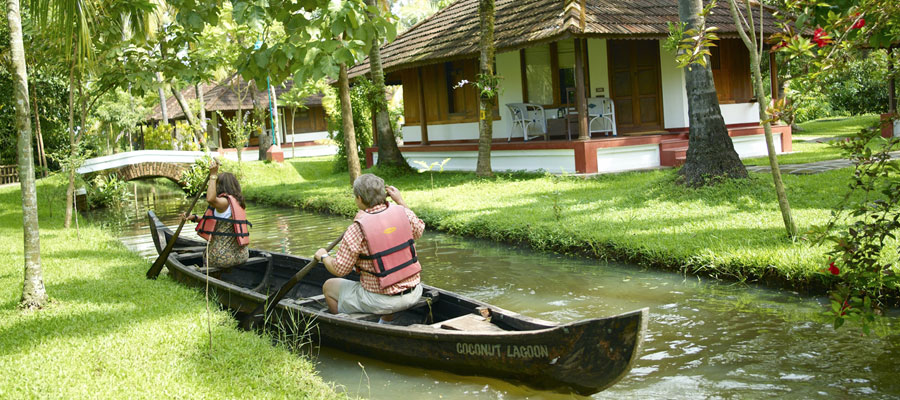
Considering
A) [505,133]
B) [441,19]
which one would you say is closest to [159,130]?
[441,19]

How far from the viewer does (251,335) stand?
6320mm

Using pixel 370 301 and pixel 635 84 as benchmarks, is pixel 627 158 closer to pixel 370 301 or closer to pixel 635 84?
pixel 635 84

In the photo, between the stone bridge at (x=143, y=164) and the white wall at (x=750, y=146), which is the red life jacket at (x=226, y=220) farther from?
the stone bridge at (x=143, y=164)

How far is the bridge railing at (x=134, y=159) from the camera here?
20906mm

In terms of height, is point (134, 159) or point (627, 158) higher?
point (134, 159)

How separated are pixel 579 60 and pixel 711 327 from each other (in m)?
10.5

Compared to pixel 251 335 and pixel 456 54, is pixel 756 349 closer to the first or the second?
pixel 251 335

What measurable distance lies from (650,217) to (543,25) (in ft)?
22.6

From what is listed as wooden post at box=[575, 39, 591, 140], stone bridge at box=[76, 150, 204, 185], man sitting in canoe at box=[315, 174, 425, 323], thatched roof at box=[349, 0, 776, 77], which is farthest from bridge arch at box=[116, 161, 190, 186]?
man sitting in canoe at box=[315, 174, 425, 323]

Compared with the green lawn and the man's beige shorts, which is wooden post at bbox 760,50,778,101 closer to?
the green lawn

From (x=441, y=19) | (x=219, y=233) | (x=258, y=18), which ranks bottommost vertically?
(x=219, y=233)

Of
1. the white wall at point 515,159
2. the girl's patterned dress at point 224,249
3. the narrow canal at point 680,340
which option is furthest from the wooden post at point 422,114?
the girl's patterned dress at point 224,249

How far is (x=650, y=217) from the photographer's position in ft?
35.4

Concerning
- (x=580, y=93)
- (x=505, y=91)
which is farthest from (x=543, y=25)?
(x=505, y=91)
